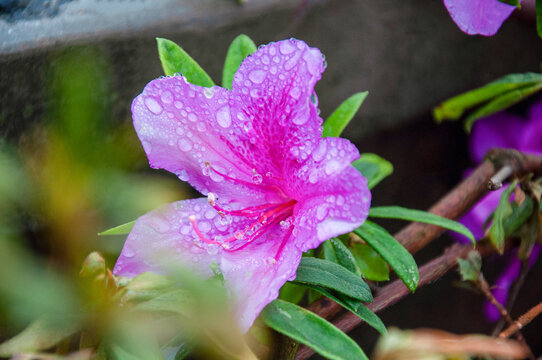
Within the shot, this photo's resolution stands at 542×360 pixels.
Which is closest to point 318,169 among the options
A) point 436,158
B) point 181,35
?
point 181,35

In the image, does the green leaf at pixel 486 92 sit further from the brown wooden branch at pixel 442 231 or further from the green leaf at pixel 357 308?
the green leaf at pixel 357 308

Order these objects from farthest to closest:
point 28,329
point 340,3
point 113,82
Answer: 1. point 340,3
2. point 113,82
3. point 28,329

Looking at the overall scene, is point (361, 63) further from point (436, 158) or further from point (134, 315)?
point (134, 315)

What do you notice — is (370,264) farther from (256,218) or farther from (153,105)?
(153,105)

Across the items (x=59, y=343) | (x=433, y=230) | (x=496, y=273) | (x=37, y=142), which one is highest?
(x=37, y=142)

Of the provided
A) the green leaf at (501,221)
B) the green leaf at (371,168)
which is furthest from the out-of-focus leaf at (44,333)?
the green leaf at (501,221)
